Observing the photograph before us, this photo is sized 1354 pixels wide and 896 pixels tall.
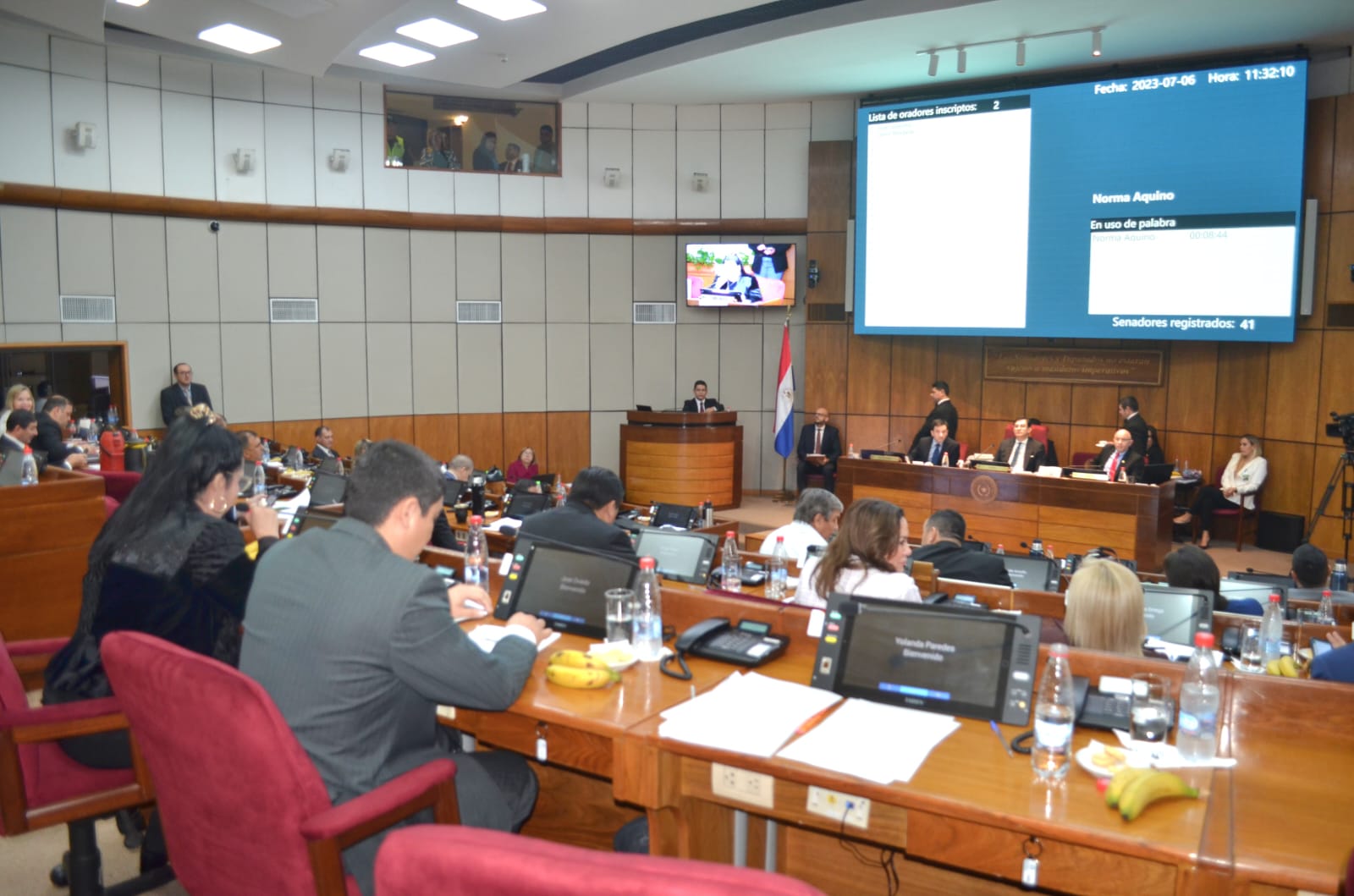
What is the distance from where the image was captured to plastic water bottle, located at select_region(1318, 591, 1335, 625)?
14.4ft

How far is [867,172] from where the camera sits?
1155cm

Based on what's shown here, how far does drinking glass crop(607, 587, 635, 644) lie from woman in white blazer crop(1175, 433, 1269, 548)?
328 inches

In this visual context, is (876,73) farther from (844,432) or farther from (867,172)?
(844,432)

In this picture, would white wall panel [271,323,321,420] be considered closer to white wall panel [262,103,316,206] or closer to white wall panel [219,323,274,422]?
white wall panel [219,323,274,422]

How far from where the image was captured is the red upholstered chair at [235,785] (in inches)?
72.9

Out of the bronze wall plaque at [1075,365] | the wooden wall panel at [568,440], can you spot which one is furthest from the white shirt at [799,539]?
the wooden wall panel at [568,440]

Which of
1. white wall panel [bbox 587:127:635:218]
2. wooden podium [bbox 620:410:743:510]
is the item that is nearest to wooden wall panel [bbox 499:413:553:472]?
wooden podium [bbox 620:410:743:510]

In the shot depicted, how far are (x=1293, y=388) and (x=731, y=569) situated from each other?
24.6ft

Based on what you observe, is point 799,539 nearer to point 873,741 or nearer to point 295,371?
point 873,741

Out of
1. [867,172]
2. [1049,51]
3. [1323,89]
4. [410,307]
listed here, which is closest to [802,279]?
[867,172]

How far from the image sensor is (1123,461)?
941 centimetres

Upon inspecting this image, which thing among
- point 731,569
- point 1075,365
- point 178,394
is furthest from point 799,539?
point 178,394

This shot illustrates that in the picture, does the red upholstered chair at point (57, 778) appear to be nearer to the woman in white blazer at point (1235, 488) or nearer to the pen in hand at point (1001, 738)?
the pen in hand at point (1001, 738)

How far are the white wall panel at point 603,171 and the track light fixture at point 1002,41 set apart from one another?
13.0 ft
